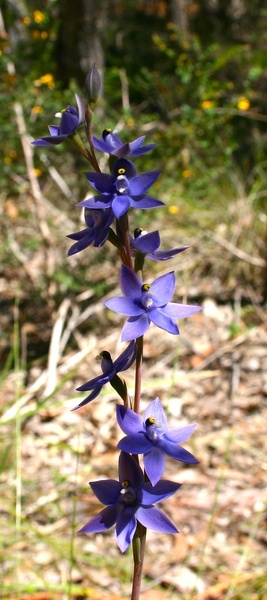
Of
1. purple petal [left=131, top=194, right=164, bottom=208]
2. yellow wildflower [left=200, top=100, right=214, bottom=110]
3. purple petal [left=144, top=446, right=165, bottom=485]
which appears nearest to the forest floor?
purple petal [left=144, top=446, right=165, bottom=485]

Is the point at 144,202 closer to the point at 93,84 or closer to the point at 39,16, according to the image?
the point at 93,84

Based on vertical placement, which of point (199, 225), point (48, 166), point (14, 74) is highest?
point (14, 74)

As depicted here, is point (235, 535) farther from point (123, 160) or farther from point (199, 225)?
point (199, 225)

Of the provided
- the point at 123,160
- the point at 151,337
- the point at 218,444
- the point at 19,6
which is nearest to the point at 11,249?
the point at 151,337

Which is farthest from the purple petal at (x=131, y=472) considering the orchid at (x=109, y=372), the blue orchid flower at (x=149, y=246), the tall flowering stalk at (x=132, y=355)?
the blue orchid flower at (x=149, y=246)

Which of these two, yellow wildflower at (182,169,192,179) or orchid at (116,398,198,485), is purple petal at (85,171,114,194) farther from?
yellow wildflower at (182,169,192,179)

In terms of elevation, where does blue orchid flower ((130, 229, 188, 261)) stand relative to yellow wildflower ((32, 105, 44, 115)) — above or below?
above
